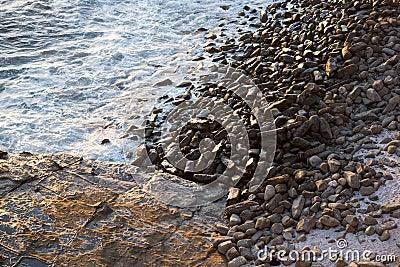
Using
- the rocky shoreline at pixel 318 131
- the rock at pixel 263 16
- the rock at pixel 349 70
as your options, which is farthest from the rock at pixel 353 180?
the rock at pixel 263 16

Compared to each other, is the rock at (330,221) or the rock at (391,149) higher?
the rock at (391,149)

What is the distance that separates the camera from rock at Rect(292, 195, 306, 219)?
2883mm

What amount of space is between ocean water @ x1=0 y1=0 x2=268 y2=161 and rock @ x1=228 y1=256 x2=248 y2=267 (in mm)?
1391

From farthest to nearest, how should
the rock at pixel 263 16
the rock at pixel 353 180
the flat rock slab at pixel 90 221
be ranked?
the rock at pixel 263 16 < the rock at pixel 353 180 < the flat rock slab at pixel 90 221

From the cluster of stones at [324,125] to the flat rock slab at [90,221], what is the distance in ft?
0.74

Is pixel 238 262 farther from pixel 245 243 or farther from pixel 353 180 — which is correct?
pixel 353 180

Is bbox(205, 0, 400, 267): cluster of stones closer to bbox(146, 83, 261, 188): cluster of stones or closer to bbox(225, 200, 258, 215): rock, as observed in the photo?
bbox(225, 200, 258, 215): rock

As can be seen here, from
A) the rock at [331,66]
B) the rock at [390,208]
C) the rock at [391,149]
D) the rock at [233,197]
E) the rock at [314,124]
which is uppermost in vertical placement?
the rock at [331,66]

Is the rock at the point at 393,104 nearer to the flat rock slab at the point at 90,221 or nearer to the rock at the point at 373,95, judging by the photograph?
the rock at the point at 373,95

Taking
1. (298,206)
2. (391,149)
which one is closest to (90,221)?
(298,206)

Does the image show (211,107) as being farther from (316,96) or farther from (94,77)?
(94,77)

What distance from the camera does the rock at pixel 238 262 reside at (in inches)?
107

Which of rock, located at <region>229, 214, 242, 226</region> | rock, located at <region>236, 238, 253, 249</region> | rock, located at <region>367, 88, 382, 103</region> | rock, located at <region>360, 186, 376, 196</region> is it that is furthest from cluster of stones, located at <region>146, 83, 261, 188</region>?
rock, located at <region>367, 88, 382, 103</region>

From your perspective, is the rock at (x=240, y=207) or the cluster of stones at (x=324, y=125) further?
the rock at (x=240, y=207)
